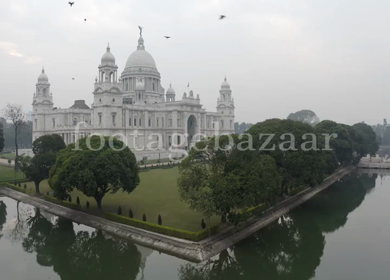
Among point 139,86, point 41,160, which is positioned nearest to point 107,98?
point 139,86

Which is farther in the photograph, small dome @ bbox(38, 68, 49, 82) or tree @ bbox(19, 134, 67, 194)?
small dome @ bbox(38, 68, 49, 82)

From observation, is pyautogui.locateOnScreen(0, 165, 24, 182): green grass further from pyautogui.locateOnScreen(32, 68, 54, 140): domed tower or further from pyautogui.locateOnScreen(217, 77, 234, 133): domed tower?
pyautogui.locateOnScreen(217, 77, 234, 133): domed tower

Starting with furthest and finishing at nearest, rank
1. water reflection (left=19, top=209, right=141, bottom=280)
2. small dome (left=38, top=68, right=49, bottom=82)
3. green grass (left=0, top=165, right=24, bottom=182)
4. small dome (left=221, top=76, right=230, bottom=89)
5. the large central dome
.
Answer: small dome (left=221, top=76, right=230, bottom=89), the large central dome, small dome (left=38, top=68, right=49, bottom=82), green grass (left=0, top=165, right=24, bottom=182), water reflection (left=19, top=209, right=141, bottom=280)

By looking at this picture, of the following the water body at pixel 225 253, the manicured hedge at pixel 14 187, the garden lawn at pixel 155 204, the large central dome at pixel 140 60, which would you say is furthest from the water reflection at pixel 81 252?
the large central dome at pixel 140 60

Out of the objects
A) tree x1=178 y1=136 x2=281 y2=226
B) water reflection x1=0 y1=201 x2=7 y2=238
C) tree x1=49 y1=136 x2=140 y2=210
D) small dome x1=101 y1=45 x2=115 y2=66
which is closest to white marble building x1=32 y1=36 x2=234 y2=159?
small dome x1=101 y1=45 x2=115 y2=66

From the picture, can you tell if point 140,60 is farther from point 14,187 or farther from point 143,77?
point 14,187

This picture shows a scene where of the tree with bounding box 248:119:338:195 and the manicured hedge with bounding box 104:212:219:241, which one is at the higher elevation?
the tree with bounding box 248:119:338:195

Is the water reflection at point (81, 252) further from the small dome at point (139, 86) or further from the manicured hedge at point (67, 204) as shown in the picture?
the small dome at point (139, 86)

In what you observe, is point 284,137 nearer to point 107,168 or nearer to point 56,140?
point 107,168
